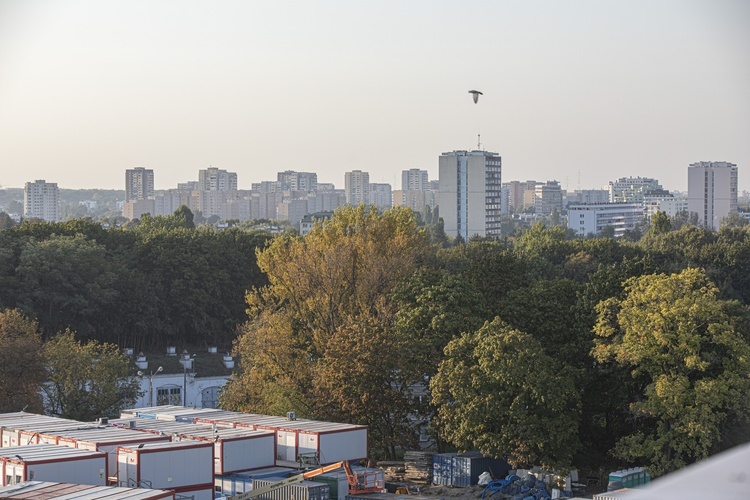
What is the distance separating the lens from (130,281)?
40750mm

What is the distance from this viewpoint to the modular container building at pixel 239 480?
61.1 feet

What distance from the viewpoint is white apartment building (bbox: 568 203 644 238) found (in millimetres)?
128875

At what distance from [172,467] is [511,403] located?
6801mm

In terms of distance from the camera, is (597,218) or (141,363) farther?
(597,218)

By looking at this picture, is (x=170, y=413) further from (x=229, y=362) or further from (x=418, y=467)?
(x=229, y=362)

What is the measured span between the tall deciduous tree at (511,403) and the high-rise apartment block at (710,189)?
10371cm

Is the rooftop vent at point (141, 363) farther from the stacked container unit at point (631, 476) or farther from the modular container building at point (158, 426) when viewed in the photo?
the stacked container unit at point (631, 476)

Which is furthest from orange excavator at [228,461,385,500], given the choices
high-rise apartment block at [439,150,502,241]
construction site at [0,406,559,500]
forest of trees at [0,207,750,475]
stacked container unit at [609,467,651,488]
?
high-rise apartment block at [439,150,502,241]

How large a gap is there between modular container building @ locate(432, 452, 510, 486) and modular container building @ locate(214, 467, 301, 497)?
3583 mm

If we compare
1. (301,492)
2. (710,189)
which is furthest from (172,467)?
(710,189)

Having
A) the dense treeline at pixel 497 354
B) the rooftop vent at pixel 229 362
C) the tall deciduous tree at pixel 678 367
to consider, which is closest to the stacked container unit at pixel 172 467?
the dense treeline at pixel 497 354

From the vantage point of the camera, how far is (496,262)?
2684 centimetres

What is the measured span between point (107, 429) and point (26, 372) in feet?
18.8

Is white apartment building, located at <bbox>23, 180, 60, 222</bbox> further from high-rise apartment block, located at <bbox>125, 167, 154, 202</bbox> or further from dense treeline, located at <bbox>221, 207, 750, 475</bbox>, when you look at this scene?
dense treeline, located at <bbox>221, 207, 750, 475</bbox>
